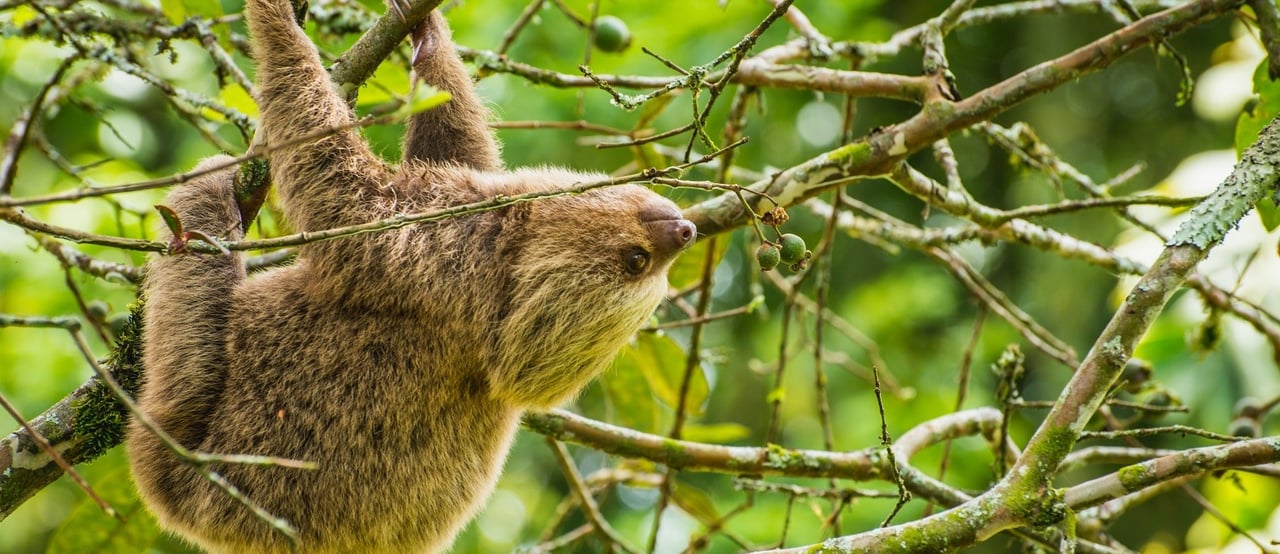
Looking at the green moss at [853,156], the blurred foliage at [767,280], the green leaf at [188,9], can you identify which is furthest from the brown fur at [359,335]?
the blurred foliage at [767,280]

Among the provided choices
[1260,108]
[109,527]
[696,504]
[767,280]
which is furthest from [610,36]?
[767,280]

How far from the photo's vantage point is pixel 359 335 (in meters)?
4.09

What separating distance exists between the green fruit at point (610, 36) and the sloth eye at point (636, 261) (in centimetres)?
145

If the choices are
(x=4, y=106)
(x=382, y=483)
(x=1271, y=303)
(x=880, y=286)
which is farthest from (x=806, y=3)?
(x=4, y=106)

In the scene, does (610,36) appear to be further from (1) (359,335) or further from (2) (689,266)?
(1) (359,335)

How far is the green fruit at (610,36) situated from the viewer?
5.30 meters

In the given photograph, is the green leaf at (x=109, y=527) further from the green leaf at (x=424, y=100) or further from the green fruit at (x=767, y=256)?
the green fruit at (x=767, y=256)

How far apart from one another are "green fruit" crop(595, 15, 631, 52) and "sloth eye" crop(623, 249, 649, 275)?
145 cm

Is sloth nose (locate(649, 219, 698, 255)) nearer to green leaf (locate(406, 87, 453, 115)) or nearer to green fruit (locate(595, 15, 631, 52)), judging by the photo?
green fruit (locate(595, 15, 631, 52))

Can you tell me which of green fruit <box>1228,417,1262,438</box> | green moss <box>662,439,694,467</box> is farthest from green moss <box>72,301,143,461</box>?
green fruit <box>1228,417,1262,438</box>

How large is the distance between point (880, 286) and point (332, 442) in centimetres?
789

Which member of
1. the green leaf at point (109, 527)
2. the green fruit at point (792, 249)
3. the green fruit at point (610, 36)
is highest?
the green fruit at point (610, 36)

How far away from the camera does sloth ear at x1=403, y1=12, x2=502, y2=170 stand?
4.71 metres

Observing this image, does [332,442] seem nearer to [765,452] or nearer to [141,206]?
[765,452]
